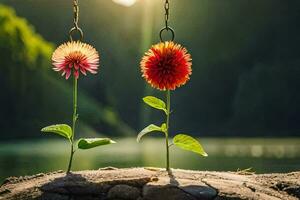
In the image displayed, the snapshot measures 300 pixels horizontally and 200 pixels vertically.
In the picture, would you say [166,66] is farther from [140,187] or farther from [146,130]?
[140,187]

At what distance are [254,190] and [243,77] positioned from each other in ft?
356

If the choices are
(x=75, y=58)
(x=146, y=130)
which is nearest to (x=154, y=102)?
(x=146, y=130)

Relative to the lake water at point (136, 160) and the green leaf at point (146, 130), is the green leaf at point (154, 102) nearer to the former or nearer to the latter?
the green leaf at point (146, 130)

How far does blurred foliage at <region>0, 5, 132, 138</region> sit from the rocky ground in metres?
62.6

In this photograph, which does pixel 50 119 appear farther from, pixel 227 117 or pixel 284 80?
pixel 284 80

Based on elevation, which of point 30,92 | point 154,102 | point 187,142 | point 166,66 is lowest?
point 187,142

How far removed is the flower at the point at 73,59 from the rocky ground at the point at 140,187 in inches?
59.1

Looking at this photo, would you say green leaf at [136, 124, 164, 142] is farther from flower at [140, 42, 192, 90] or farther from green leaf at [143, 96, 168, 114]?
flower at [140, 42, 192, 90]

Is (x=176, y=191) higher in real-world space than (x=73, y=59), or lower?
lower

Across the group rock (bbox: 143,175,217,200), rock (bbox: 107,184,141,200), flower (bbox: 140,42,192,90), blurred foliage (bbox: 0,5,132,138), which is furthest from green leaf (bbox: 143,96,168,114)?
blurred foliage (bbox: 0,5,132,138)

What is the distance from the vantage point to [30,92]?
8125cm

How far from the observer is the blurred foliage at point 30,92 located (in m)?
76.9

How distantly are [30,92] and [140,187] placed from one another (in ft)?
238

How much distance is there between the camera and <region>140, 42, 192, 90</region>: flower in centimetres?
1048
